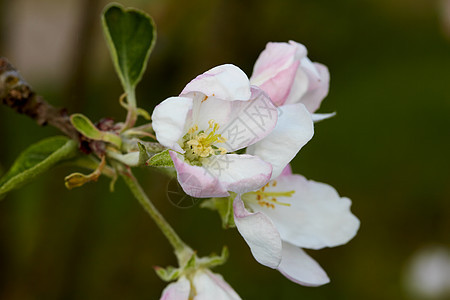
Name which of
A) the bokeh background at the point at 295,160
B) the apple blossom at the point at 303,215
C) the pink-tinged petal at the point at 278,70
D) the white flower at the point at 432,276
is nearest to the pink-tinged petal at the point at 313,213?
the apple blossom at the point at 303,215

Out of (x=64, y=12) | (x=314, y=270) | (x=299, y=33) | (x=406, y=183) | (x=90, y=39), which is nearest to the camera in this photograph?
(x=314, y=270)

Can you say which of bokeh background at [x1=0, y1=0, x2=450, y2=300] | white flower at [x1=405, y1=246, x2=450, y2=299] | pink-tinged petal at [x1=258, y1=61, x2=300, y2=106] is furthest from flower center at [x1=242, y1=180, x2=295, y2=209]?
white flower at [x1=405, y1=246, x2=450, y2=299]

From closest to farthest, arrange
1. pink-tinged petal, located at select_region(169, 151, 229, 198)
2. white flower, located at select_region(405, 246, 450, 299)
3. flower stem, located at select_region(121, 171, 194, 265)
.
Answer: pink-tinged petal, located at select_region(169, 151, 229, 198) → flower stem, located at select_region(121, 171, 194, 265) → white flower, located at select_region(405, 246, 450, 299)

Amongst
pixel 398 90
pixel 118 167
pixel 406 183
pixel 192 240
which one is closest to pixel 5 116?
pixel 118 167

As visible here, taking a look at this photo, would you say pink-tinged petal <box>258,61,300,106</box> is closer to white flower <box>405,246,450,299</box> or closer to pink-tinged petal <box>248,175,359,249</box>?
pink-tinged petal <box>248,175,359,249</box>

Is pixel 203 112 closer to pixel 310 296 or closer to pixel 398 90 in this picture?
pixel 310 296

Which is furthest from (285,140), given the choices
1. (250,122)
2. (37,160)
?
(37,160)
